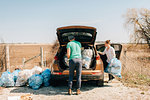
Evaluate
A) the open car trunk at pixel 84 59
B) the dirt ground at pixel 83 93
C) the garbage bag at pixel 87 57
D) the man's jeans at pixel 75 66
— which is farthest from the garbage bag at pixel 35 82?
the garbage bag at pixel 87 57

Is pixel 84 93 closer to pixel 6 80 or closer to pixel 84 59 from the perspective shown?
pixel 84 59

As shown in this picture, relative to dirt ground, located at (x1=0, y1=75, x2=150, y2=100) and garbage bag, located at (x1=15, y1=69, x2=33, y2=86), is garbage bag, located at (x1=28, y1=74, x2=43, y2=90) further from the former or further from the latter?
garbage bag, located at (x1=15, y1=69, x2=33, y2=86)

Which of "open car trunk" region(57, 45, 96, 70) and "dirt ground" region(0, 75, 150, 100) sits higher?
"open car trunk" region(57, 45, 96, 70)

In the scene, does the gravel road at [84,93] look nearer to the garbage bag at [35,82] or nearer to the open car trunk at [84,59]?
the garbage bag at [35,82]

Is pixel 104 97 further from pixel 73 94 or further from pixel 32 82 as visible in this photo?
pixel 32 82

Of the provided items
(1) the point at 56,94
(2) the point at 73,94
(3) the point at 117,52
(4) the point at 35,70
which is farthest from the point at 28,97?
(3) the point at 117,52

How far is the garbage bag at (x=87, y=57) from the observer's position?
639cm

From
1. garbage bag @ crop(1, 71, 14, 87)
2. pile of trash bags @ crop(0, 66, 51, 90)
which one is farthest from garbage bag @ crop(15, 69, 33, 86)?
garbage bag @ crop(1, 71, 14, 87)

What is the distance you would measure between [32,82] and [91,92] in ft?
7.31

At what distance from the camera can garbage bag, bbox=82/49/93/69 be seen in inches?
252

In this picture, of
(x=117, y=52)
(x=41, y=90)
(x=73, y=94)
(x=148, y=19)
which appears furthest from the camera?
(x=148, y=19)

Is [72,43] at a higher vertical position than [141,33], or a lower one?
lower

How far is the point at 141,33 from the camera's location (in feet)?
68.2

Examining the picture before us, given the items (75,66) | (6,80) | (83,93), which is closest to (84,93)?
(83,93)
